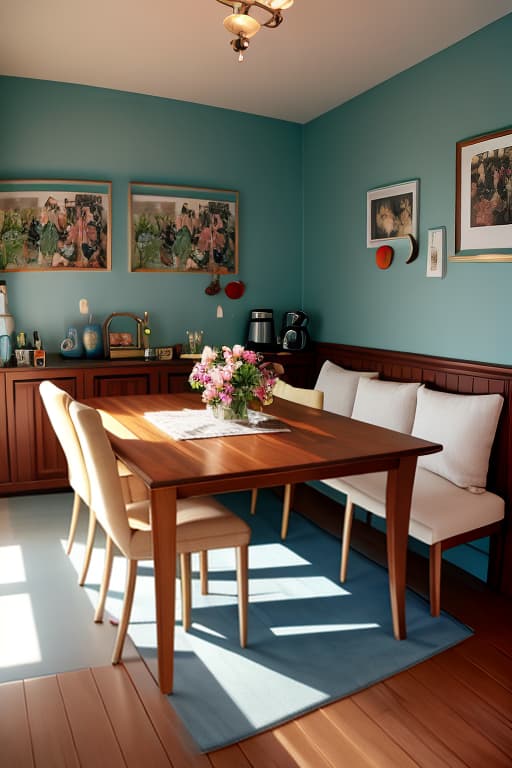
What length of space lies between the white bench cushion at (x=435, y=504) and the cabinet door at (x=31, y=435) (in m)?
2.01

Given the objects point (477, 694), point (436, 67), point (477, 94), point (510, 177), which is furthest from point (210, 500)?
point (436, 67)

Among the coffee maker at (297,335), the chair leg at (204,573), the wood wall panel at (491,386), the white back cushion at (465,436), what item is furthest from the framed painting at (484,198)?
the chair leg at (204,573)

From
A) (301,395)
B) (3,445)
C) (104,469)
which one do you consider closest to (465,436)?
(301,395)

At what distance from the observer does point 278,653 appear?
2512mm

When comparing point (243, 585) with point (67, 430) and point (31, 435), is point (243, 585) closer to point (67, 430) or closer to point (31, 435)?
point (67, 430)

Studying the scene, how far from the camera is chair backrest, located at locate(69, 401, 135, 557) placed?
2.27m

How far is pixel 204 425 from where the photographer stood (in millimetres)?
2855

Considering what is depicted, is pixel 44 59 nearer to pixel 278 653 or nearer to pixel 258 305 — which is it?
pixel 258 305

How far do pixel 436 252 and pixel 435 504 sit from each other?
1.51 m

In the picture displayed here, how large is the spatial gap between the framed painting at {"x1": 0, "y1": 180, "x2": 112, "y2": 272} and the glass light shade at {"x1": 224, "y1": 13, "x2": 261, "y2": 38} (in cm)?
226

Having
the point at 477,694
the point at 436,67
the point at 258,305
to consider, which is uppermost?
the point at 436,67

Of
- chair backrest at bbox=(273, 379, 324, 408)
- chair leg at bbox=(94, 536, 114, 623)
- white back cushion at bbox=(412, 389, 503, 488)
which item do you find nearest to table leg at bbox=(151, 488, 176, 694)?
chair leg at bbox=(94, 536, 114, 623)

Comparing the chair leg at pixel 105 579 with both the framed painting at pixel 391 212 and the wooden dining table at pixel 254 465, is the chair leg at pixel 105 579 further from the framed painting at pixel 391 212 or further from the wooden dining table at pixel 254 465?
the framed painting at pixel 391 212

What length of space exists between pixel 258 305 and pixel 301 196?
0.93 metres
